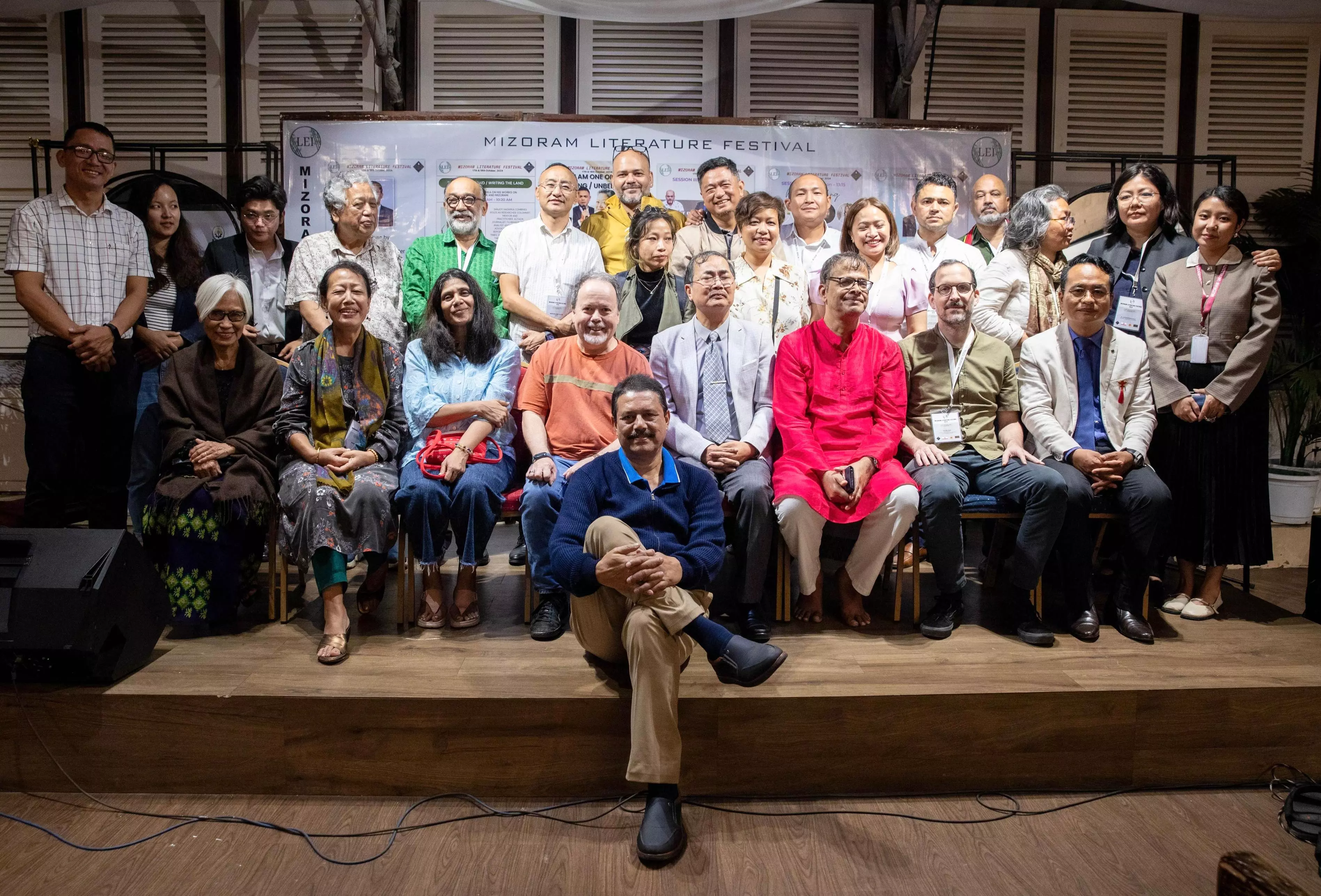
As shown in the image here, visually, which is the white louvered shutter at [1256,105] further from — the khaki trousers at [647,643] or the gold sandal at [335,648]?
the gold sandal at [335,648]

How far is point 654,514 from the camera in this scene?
2.39m

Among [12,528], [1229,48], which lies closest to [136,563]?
[12,528]

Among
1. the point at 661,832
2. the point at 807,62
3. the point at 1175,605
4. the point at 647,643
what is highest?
the point at 807,62

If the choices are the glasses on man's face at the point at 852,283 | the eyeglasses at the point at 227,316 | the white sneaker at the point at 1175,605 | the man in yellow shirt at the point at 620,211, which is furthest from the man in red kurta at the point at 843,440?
the eyeglasses at the point at 227,316

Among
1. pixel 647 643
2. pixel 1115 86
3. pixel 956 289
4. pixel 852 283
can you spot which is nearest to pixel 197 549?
pixel 647 643

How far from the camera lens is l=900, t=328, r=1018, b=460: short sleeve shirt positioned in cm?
311

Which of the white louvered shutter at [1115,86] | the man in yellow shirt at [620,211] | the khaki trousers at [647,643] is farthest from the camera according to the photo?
the white louvered shutter at [1115,86]

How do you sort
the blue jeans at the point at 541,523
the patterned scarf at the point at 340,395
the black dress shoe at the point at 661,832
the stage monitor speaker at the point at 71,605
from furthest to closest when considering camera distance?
the patterned scarf at the point at 340,395, the blue jeans at the point at 541,523, the stage monitor speaker at the point at 71,605, the black dress shoe at the point at 661,832

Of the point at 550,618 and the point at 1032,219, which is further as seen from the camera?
the point at 1032,219

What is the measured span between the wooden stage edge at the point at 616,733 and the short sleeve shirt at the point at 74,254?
5.54ft

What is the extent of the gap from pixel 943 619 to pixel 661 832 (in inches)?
50.4

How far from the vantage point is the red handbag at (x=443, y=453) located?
2850mm

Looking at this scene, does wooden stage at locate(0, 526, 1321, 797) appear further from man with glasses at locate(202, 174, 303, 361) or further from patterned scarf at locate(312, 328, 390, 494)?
man with glasses at locate(202, 174, 303, 361)

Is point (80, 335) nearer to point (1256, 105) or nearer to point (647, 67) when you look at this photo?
point (647, 67)
